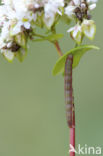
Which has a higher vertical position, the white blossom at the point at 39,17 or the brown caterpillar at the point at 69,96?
the white blossom at the point at 39,17

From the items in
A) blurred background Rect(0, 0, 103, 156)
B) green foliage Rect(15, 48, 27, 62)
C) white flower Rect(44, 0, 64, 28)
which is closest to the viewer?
white flower Rect(44, 0, 64, 28)

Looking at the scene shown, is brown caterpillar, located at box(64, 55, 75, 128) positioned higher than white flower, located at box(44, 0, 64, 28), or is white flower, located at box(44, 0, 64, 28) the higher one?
white flower, located at box(44, 0, 64, 28)

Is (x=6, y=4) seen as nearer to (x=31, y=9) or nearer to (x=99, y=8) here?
(x=31, y=9)

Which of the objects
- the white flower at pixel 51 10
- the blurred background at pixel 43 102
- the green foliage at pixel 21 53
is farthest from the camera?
the blurred background at pixel 43 102

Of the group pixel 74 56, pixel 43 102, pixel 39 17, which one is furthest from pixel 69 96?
pixel 43 102

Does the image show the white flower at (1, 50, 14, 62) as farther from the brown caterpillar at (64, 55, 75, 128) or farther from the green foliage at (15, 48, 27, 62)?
the brown caterpillar at (64, 55, 75, 128)

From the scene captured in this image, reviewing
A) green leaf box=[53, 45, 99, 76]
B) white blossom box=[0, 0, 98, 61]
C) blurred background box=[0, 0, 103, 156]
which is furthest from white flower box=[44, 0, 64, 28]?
blurred background box=[0, 0, 103, 156]

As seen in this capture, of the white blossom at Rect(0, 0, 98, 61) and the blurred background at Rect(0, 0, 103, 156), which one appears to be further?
the blurred background at Rect(0, 0, 103, 156)

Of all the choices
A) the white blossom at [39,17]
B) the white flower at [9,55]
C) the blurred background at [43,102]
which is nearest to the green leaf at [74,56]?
the white blossom at [39,17]

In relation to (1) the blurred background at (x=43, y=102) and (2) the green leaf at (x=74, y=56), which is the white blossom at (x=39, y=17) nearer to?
(2) the green leaf at (x=74, y=56)

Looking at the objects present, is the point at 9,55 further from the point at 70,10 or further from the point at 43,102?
the point at 43,102

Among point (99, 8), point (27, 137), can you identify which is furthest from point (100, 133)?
point (99, 8)
